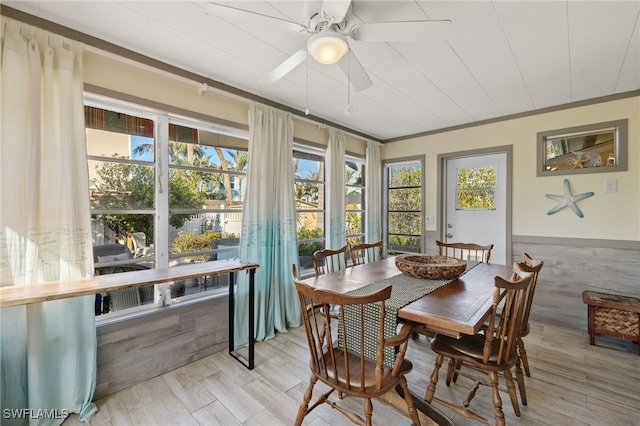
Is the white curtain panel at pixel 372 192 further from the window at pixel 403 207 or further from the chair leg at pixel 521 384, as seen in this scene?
the chair leg at pixel 521 384

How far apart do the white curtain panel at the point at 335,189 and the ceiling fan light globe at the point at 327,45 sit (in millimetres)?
2149

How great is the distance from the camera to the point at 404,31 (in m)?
1.47

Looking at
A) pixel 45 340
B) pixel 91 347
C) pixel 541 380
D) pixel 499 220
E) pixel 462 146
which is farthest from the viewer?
pixel 462 146

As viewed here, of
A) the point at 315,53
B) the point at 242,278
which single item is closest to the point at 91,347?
the point at 242,278

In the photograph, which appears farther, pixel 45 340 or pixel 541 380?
pixel 541 380

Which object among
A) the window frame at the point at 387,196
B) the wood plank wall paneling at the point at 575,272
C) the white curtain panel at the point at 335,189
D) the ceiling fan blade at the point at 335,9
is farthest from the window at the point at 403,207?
the ceiling fan blade at the point at 335,9

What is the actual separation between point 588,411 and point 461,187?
2785 mm

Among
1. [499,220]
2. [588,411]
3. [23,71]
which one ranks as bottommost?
[588,411]

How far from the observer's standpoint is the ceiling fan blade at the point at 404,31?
55.3 inches

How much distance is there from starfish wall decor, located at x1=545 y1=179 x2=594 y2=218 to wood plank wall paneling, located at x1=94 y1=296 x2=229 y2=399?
3.73m

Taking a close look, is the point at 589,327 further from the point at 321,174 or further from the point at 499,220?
the point at 321,174

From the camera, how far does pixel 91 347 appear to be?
1.88 meters

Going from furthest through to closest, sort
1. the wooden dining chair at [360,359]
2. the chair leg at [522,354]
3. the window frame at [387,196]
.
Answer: the window frame at [387,196] < the chair leg at [522,354] < the wooden dining chair at [360,359]

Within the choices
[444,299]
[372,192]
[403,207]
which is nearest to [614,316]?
[444,299]
